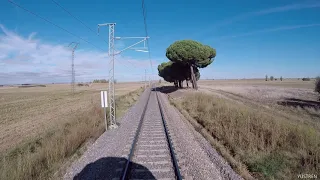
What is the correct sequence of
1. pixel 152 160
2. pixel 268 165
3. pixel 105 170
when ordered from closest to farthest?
pixel 105 170, pixel 268 165, pixel 152 160

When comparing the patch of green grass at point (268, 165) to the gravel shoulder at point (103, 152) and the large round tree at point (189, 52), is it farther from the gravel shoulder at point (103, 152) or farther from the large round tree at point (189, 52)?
the large round tree at point (189, 52)

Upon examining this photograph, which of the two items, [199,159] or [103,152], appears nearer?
[199,159]

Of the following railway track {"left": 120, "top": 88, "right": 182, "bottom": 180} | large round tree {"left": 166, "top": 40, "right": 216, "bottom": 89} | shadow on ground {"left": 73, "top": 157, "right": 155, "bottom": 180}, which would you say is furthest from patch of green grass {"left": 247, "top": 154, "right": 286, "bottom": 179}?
large round tree {"left": 166, "top": 40, "right": 216, "bottom": 89}

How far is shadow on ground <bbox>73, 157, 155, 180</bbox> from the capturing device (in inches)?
242

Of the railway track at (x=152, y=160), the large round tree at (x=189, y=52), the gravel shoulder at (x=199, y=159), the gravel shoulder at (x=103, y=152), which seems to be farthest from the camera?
the large round tree at (x=189, y=52)

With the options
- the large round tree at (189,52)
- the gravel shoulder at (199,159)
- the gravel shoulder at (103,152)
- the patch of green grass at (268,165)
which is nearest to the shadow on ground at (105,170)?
the gravel shoulder at (103,152)

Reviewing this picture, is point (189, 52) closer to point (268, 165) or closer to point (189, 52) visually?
point (189, 52)

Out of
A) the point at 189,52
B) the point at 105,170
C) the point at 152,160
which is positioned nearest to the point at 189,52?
the point at 189,52

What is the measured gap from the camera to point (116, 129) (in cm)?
1291

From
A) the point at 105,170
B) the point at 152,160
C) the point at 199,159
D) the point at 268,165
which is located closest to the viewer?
the point at 105,170

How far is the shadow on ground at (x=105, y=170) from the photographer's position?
6141 millimetres

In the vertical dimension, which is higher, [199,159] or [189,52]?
[189,52]

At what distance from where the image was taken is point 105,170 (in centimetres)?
656

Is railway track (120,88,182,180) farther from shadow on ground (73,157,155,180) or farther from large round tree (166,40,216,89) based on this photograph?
large round tree (166,40,216,89)
